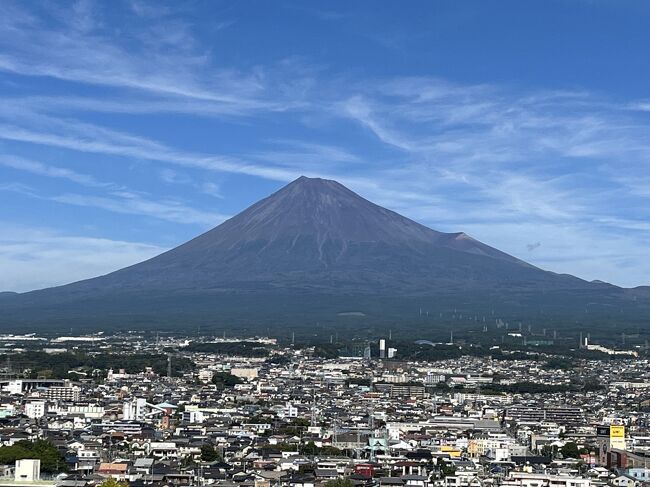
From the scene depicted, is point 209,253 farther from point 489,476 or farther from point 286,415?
point 489,476

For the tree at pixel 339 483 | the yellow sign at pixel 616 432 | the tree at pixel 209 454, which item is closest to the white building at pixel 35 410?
the tree at pixel 209 454

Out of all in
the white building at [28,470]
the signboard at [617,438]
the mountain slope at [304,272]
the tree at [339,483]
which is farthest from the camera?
the mountain slope at [304,272]

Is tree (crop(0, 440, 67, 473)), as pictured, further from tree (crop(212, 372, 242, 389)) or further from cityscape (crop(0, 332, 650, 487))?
tree (crop(212, 372, 242, 389))

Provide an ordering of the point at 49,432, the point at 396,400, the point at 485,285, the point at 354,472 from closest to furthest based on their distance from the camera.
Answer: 1. the point at 354,472
2. the point at 49,432
3. the point at 396,400
4. the point at 485,285

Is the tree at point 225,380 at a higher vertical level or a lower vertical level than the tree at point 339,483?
higher

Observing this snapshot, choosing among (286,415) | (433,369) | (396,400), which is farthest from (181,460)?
(433,369)

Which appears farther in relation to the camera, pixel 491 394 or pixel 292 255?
pixel 292 255

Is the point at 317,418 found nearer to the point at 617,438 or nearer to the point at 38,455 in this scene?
the point at 617,438

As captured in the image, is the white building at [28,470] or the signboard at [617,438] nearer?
the white building at [28,470]

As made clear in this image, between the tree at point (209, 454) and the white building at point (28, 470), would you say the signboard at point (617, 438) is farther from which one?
the white building at point (28, 470)
